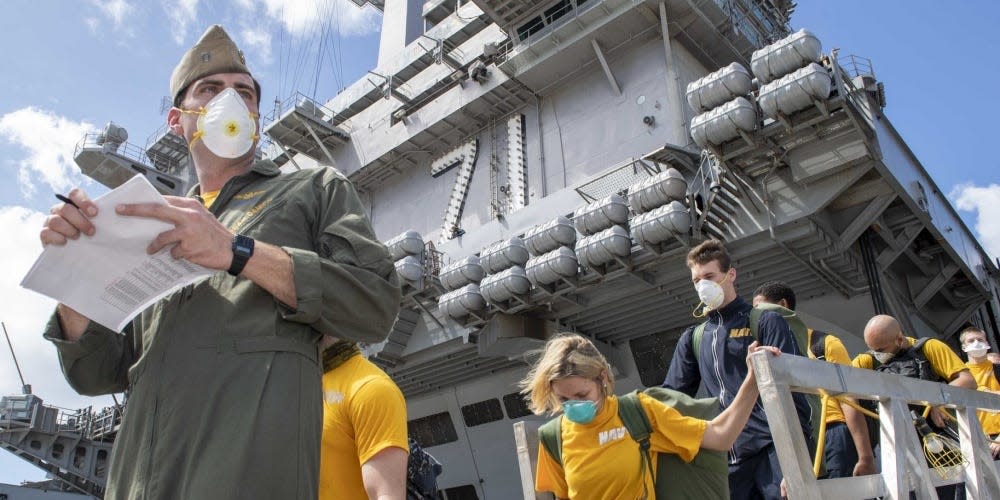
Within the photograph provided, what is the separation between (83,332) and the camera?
5.45ft

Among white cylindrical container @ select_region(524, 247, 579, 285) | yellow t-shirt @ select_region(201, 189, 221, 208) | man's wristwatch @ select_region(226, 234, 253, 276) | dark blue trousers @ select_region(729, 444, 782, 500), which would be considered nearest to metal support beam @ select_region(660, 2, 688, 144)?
white cylindrical container @ select_region(524, 247, 579, 285)

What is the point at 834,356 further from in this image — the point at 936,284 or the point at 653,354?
the point at 653,354

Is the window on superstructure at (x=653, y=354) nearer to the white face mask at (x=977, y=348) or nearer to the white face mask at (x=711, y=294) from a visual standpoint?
the white face mask at (x=977, y=348)

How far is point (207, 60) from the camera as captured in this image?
1947 mm

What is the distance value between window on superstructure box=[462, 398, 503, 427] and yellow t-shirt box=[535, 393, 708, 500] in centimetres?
1344

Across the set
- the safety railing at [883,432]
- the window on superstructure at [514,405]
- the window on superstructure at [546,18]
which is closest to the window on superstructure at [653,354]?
the window on superstructure at [514,405]

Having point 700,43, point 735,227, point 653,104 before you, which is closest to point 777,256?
point 735,227

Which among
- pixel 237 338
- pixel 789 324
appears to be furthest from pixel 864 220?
pixel 237 338

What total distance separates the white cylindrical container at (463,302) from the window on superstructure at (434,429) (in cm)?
452

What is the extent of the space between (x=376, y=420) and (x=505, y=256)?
10323 millimetres

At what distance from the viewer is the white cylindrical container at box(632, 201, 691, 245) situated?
10617 millimetres

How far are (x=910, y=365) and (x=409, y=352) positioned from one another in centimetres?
1158

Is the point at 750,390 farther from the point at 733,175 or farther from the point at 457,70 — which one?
the point at 457,70

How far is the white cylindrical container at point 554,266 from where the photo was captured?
11910mm
